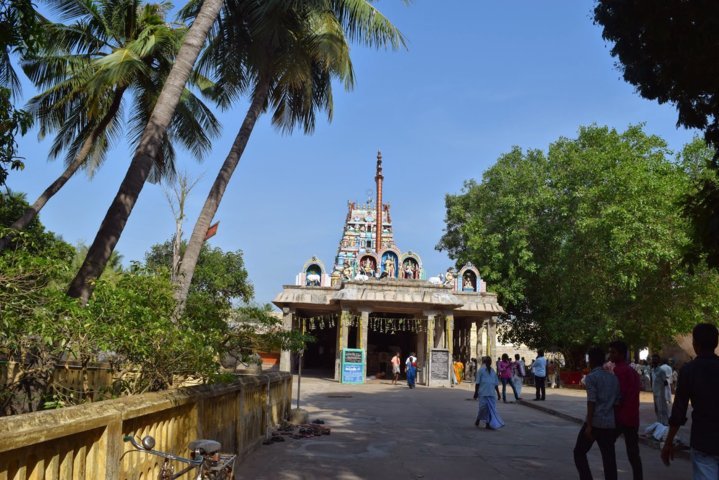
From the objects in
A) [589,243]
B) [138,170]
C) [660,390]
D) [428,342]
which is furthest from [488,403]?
[589,243]

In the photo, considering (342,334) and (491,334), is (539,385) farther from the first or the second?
(491,334)

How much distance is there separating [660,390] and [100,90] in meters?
13.0

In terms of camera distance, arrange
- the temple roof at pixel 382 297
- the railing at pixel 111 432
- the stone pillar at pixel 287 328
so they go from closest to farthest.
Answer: the railing at pixel 111 432 → the temple roof at pixel 382 297 → the stone pillar at pixel 287 328

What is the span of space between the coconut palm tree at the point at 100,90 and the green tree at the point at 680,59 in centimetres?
998

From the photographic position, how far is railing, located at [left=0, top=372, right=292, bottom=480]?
2.90m

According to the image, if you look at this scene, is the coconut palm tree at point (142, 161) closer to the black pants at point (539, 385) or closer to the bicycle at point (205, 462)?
the bicycle at point (205, 462)

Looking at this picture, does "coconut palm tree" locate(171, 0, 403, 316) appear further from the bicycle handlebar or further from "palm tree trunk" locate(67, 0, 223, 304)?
the bicycle handlebar

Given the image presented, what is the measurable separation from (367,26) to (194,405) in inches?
377

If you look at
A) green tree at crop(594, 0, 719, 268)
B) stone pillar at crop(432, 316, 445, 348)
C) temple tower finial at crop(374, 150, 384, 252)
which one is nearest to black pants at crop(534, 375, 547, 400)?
stone pillar at crop(432, 316, 445, 348)

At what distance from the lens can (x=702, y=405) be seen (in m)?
4.43

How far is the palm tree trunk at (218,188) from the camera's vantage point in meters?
11.2

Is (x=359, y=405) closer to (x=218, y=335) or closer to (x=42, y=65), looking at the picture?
(x=218, y=335)

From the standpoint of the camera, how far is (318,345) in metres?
40.4

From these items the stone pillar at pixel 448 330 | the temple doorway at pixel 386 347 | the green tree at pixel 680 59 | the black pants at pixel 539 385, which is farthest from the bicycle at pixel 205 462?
the temple doorway at pixel 386 347
